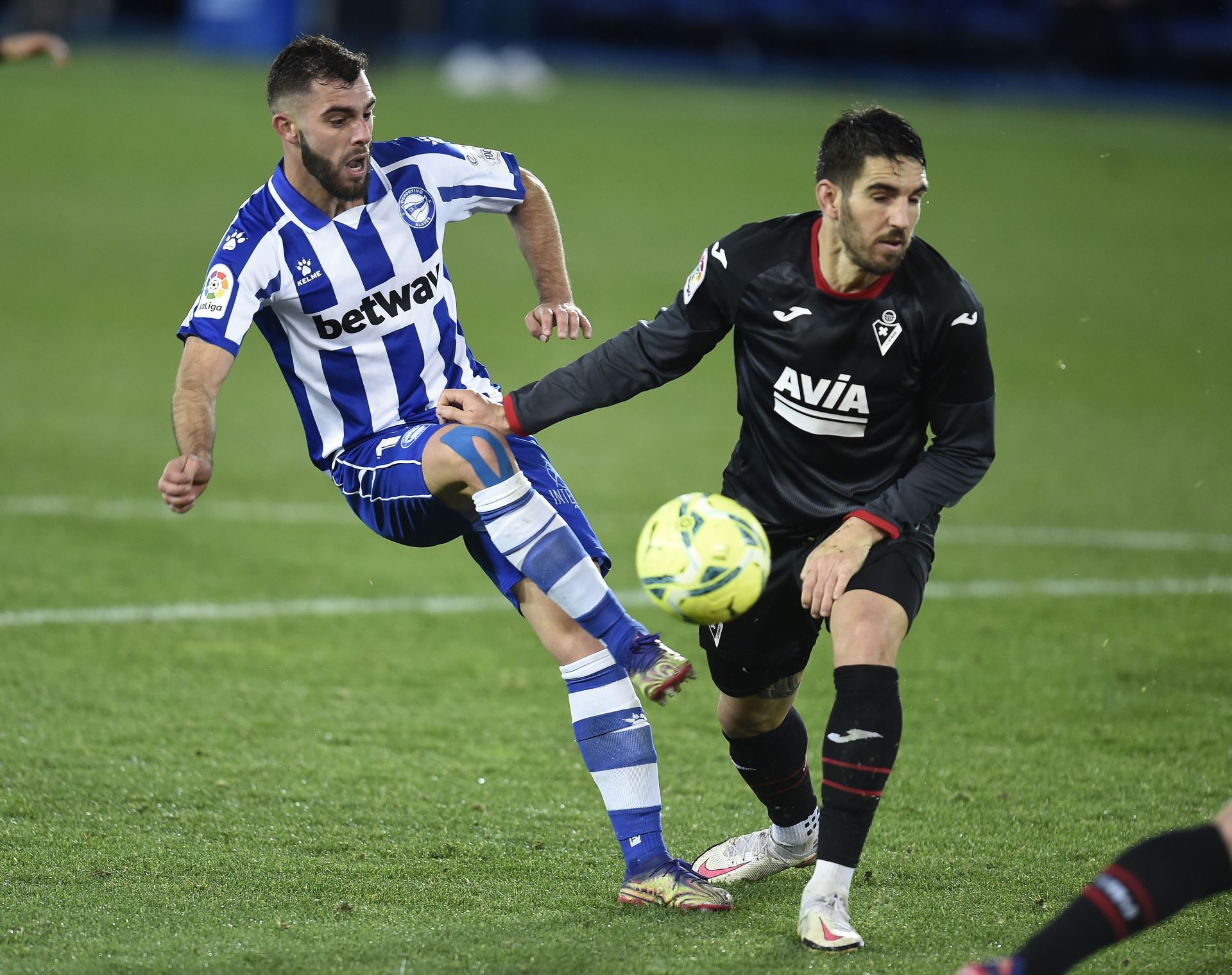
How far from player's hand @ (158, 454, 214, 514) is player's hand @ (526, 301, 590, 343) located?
1108mm

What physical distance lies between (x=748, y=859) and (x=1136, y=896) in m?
1.63

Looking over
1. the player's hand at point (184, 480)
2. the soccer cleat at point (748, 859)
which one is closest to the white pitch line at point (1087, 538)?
the soccer cleat at point (748, 859)

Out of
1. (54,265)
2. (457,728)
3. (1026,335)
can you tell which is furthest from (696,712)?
(54,265)

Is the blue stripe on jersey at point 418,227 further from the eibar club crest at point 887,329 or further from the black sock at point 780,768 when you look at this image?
the black sock at point 780,768

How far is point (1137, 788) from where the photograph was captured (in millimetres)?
5156

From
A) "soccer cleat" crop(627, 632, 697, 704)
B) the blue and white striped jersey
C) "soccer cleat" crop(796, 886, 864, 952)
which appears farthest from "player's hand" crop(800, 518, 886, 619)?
the blue and white striped jersey

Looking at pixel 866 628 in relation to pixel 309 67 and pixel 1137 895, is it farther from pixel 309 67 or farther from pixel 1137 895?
pixel 309 67

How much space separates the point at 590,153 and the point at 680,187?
8.24 feet

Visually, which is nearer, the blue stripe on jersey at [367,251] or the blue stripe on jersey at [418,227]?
the blue stripe on jersey at [367,251]

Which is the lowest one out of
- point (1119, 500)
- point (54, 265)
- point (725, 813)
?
point (54, 265)

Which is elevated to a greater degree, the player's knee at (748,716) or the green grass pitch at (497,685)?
the player's knee at (748,716)

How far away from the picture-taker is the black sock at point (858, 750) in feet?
12.1

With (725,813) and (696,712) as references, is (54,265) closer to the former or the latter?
(696,712)

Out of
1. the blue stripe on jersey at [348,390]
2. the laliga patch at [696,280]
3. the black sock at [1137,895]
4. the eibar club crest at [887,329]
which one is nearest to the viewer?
the black sock at [1137,895]
